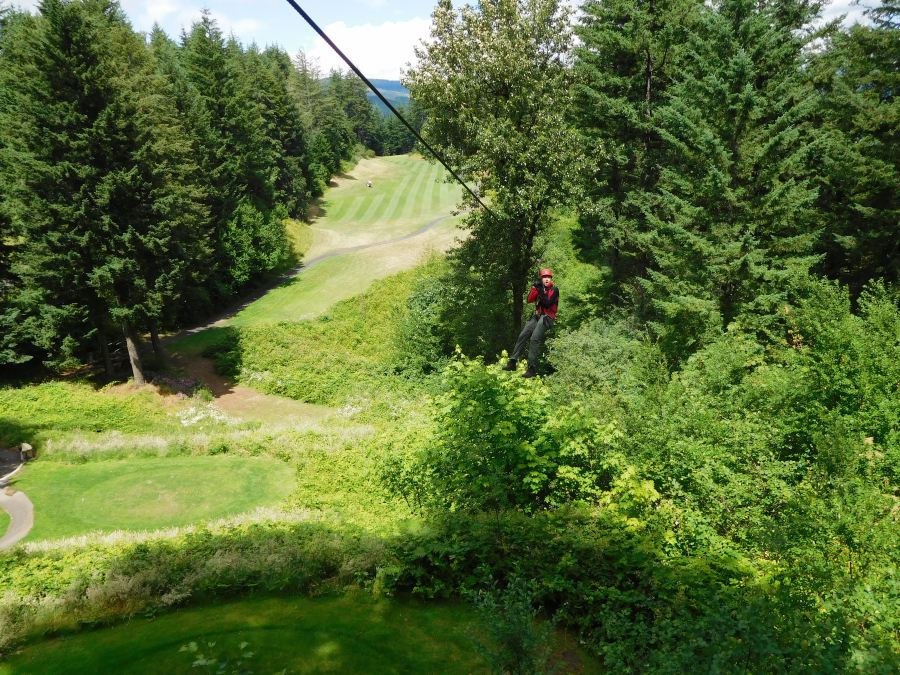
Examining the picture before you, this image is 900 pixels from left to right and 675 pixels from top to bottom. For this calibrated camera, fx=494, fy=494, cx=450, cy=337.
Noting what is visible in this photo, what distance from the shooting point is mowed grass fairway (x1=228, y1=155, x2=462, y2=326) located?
37.8 meters

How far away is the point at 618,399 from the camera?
44.4 ft

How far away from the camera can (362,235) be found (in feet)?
173

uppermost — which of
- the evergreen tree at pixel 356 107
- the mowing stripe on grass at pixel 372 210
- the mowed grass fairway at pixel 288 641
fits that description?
the evergreen tree at pixel 356 107

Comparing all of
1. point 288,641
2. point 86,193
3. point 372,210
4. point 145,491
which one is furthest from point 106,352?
point 372,210

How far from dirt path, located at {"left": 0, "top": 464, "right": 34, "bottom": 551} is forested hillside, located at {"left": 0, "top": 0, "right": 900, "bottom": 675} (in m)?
0.67

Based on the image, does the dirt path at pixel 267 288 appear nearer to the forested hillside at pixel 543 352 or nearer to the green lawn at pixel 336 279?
the green lawn at pixel 336 279

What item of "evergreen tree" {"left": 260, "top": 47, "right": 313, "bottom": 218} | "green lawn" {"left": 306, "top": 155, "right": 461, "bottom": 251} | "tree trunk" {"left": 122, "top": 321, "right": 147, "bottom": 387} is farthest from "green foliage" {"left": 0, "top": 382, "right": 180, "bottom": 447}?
"evergreen tree" {"left": 260, "top": 47, "right": 313, "bottom": 218}

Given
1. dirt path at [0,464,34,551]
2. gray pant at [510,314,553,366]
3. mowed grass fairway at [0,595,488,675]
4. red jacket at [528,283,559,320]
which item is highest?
red jacket at [528,283,559,320]

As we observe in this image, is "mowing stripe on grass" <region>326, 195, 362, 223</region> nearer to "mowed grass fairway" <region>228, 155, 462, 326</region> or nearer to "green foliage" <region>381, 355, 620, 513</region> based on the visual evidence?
"mowed grass fairway" <region>228, 155, 462, 326</region>

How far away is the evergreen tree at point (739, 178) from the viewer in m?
17.0

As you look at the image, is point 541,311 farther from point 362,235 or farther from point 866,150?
point 362,235

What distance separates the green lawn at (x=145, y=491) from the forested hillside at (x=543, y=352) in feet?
0.83

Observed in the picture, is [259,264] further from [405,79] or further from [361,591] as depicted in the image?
[361,591]

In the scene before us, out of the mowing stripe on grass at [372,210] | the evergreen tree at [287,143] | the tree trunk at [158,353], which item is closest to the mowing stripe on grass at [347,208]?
the mowing stripe on grass at [372,210]
